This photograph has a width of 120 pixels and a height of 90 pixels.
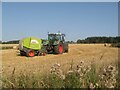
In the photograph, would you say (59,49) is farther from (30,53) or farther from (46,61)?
(46,61)

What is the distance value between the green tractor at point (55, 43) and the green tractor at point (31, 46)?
1.15m

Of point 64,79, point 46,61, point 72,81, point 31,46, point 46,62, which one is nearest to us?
point 64,79

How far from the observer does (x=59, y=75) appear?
16.5 feet

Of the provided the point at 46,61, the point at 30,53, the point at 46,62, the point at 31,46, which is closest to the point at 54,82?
the point at 46,62

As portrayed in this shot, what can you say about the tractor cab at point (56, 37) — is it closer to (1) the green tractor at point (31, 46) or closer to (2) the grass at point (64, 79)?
(1) the green tractor at point (31, 46)

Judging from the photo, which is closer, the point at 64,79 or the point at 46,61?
the point at 64,79

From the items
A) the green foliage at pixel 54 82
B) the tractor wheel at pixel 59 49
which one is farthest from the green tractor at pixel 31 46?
the green foliage at pixel 54 82

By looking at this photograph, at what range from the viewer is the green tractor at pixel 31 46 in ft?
91.0

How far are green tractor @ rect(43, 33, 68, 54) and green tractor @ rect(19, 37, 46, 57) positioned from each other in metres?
1.15

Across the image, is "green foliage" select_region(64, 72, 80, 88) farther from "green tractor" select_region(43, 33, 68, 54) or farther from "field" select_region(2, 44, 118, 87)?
"green tractor" select_region(43, 33, 68, 54)

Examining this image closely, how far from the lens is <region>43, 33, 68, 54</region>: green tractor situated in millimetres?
29484

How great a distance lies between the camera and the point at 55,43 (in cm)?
2942

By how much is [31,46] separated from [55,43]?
2736 millimetres

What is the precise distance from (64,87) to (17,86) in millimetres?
1067
